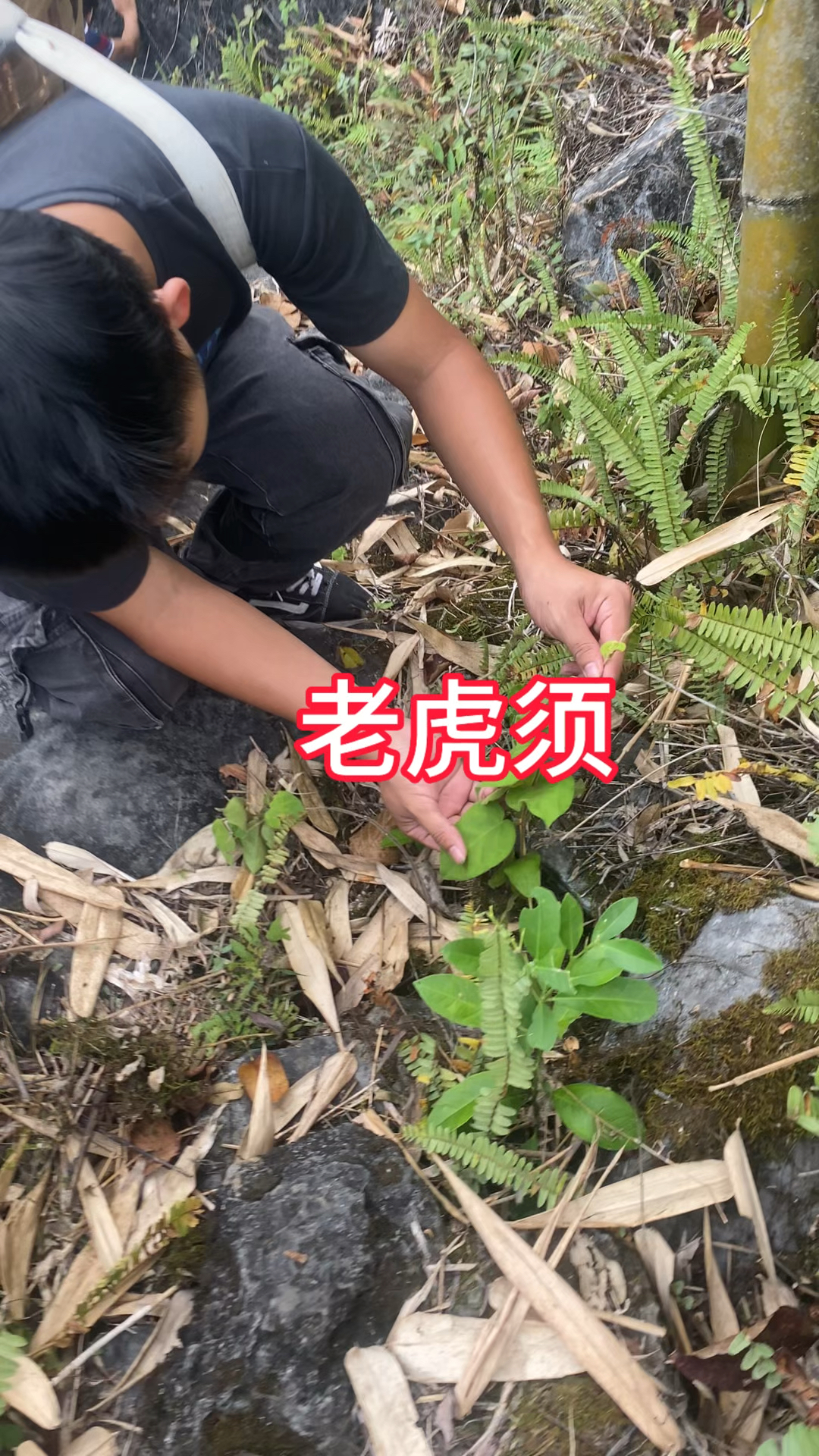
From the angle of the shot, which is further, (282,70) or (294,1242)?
(282,70)

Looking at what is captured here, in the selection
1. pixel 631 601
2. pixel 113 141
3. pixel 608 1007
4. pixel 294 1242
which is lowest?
pixel 294 1242

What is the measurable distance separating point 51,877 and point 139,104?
62.3 inches

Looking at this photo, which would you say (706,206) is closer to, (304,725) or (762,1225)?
(304,725)

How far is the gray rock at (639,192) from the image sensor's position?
2941mm

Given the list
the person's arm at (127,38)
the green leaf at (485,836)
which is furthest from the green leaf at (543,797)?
the person's arm at (127,38)

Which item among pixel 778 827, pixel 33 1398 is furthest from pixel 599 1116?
pixel 33 1398

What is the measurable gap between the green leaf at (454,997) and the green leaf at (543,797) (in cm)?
33

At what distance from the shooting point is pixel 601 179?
3270 mm

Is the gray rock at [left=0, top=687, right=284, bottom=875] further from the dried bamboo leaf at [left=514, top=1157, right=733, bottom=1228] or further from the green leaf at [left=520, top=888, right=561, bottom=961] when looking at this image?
the dried bamboo leaf at [left=514, top=1157, right=733, bottom=1228]

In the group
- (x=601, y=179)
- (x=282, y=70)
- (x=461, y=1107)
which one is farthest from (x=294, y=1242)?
(x=282, y=70)

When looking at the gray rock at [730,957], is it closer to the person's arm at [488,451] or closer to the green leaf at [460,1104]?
the green leaf at [460,1104]

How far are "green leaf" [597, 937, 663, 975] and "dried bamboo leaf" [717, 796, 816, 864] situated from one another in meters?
0.42

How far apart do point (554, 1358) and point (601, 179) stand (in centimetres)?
351

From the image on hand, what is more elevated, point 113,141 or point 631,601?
point 113,141
